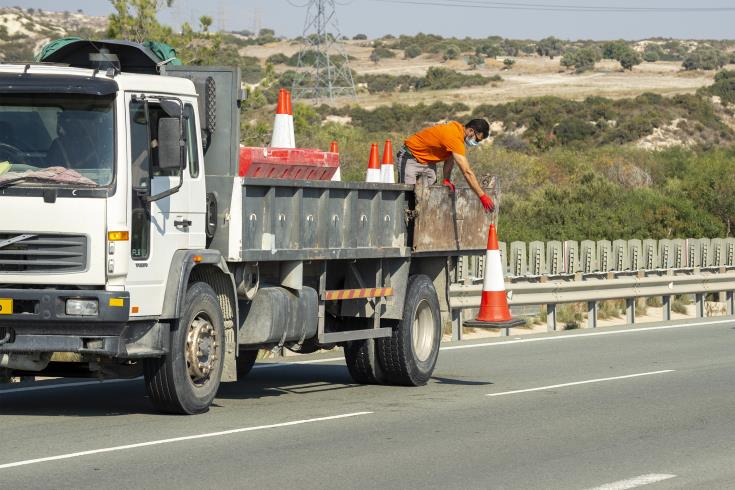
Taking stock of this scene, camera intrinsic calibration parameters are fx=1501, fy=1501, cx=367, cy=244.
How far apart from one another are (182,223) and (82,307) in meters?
1.09

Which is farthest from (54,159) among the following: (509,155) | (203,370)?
(509,155)

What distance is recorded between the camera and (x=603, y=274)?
23.4 m

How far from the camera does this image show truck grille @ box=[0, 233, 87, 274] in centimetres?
1042

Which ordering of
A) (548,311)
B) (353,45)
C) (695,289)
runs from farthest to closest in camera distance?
1. (353,45)
2. (695,289)
3. (548,311)

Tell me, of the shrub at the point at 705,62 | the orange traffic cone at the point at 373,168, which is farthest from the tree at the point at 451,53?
the orange traffic cone at the point at 373,168

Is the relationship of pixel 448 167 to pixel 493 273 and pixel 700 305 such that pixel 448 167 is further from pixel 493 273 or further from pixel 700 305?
pixel 700 305

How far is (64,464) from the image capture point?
29.9ft

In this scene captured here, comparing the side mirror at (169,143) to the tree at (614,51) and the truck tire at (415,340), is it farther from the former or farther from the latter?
the tree at (614,51)

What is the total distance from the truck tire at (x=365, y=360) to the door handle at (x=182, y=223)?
347cm

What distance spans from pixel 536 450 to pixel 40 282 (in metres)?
3.62

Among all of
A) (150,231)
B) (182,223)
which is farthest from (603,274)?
(150,231)

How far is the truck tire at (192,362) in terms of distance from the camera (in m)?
11.1

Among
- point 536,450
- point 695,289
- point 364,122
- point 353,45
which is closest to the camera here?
point 536,450

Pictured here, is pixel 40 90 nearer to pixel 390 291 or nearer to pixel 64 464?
pixel 64 464
